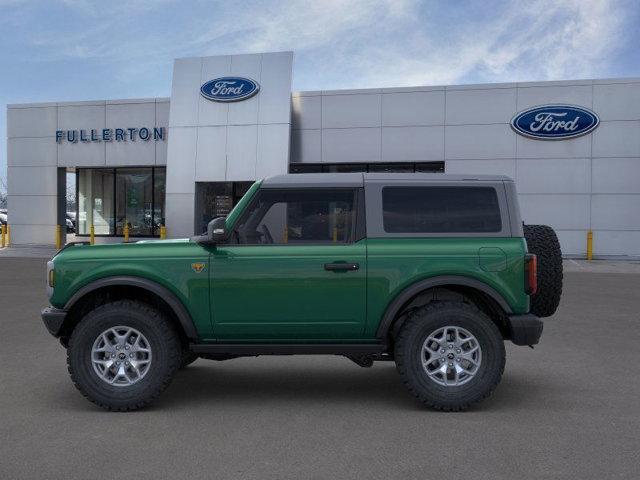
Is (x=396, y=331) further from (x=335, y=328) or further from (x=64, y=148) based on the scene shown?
(x=64, y=148)

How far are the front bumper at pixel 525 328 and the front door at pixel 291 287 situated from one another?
117cm

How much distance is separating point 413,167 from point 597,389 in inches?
788

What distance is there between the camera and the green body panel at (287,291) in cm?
517

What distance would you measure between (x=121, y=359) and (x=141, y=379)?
0.75ft

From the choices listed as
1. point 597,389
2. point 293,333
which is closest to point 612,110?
point 597,389

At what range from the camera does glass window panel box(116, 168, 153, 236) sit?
29.0 m

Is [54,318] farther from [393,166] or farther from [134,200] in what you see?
[134,200]

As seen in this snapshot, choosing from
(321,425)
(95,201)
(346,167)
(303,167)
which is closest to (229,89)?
(303,167)

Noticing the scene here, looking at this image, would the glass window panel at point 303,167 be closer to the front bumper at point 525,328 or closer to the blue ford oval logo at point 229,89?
the blue ford oval logo at point 229,89

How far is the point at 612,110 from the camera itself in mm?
22891

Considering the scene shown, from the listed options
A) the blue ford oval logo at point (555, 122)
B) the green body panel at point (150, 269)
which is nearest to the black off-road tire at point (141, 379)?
the green body panel at point (150, 269)

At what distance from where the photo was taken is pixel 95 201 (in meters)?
30.0

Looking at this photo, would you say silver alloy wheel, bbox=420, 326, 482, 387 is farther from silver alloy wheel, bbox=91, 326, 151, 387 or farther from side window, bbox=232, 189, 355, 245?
silver alloy wheel, bbox=91, 326, 151, 387

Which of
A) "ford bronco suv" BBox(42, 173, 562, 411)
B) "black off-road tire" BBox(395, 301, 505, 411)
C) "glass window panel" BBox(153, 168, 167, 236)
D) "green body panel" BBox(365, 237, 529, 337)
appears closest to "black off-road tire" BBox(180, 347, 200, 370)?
"ford bronco suv" BBox(42, 173, 562, 411)
